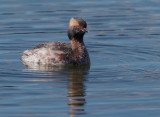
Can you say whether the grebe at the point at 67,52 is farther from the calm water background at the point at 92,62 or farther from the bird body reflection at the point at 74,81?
A: the calm water background at the point at 92,62

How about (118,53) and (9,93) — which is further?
(118,53)

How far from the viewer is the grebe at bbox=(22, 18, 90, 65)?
1667 centimetres

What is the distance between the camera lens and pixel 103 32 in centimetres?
2084

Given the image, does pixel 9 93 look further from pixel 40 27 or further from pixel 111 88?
pixel 40 27

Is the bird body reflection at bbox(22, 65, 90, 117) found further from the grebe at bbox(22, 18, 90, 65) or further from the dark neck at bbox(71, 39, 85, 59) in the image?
the dark neck at bbox(71, 39, 85, 59)

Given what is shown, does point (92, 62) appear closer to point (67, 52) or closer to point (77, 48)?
point (77, 48)

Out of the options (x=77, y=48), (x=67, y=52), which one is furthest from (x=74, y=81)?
(x=77, y=48)

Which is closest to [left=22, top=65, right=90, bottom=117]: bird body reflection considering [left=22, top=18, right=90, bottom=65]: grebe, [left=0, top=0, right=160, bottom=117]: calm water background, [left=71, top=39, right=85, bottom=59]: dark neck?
[left=0, top=0, right=160, bottom=117]: calm water background

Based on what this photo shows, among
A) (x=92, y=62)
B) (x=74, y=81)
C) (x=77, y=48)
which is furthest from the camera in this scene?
(x=92, y=62)

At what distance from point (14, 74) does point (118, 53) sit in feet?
13.0

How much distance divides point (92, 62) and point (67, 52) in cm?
87

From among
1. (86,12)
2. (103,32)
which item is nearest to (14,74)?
(103,32)

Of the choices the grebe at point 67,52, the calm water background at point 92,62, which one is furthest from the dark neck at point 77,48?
the calm water background at point 92,62

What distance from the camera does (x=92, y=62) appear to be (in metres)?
17.1
